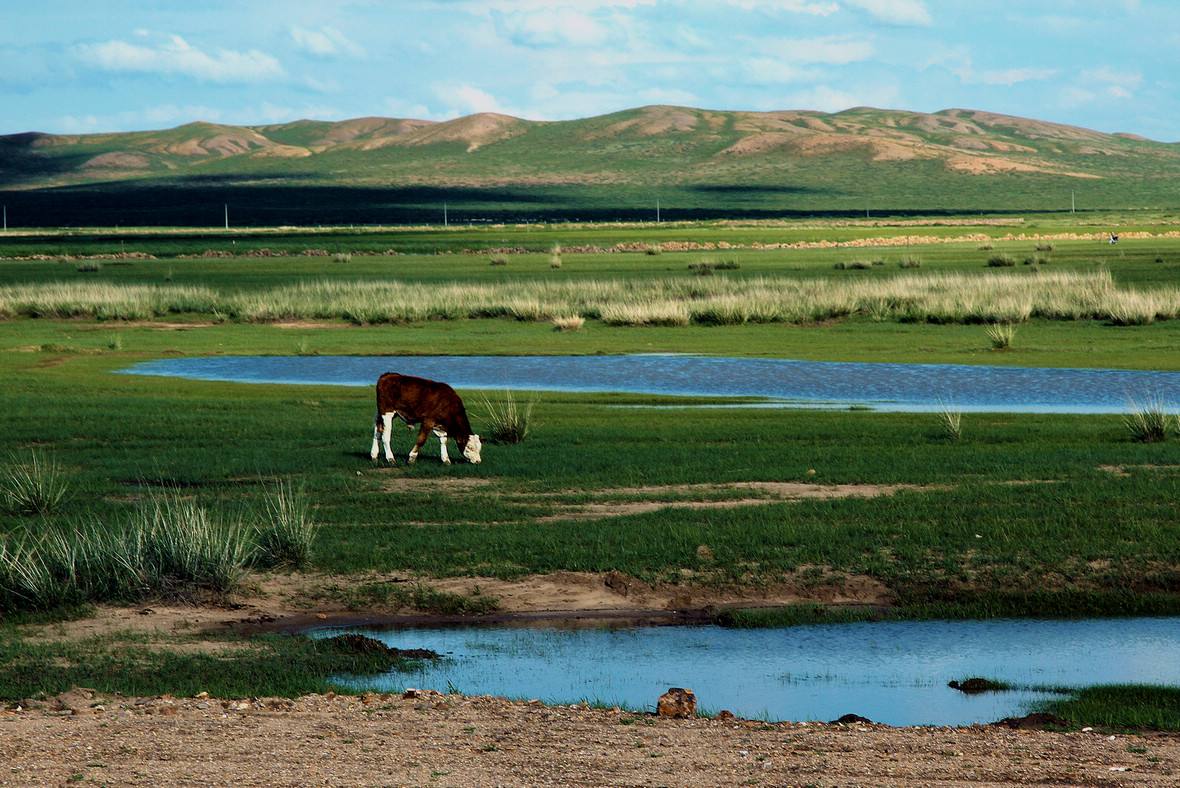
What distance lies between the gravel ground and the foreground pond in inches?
42.5

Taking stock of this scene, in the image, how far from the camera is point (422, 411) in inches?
720

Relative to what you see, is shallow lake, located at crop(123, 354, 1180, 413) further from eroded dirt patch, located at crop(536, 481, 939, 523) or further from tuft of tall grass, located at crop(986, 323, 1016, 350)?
eroded dirt patch, located at crop(536, 481, 939, 523)

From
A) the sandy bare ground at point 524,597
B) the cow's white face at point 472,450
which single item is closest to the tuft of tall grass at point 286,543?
the sandy bare ground at point 524,597

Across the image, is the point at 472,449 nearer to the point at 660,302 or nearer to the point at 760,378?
the point at 760,378

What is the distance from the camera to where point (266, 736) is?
344 inches

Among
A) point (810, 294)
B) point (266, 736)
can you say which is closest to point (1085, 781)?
point (266, 736)

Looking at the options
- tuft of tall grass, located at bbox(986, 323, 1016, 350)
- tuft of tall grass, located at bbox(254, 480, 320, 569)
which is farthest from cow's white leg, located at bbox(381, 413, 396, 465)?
tuft of tall grass, located at bbox(986, 323, 1016, 350)

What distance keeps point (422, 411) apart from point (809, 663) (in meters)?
7.99

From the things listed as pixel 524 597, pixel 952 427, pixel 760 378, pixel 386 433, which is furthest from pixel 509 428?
pixel 760 378

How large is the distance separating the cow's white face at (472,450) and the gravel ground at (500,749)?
9025 millimetres

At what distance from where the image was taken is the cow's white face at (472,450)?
736 inches

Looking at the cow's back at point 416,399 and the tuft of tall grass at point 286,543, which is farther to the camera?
the cow's back at point 416,399

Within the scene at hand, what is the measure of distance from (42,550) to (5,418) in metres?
10.2

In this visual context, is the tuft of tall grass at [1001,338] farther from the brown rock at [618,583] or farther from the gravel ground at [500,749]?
the gravel ground at [500,749]
